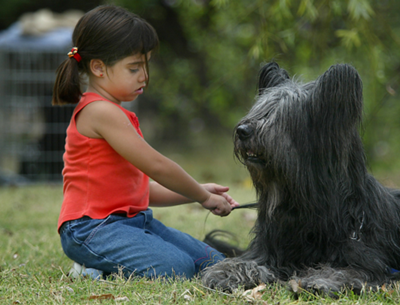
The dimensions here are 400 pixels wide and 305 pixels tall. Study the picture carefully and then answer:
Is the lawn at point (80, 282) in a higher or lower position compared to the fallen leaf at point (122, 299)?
lower

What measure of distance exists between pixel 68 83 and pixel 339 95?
69.2 inches

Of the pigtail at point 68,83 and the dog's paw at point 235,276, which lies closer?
the dog's paw at point 235,276

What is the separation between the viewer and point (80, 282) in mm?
2746

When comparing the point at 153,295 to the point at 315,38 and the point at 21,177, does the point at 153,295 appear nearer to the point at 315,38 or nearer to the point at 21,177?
the point at 315,38

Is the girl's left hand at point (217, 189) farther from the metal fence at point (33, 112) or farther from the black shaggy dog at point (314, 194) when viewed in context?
the metal fence at point (33, 112)


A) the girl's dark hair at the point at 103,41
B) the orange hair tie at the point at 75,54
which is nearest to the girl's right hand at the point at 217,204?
the girl's dark hair at the point at 103,41

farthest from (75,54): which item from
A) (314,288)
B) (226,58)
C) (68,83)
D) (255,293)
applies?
(226,58)

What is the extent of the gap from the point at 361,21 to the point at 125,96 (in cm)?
289

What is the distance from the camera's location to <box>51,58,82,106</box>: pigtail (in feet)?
10.4

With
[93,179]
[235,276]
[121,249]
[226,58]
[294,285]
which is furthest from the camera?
[226,58]

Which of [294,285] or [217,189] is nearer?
[294,285]

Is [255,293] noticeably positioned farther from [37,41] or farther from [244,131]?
[37,41]

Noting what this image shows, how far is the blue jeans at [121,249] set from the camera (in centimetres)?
297

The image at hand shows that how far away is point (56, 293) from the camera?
254 centimetres
